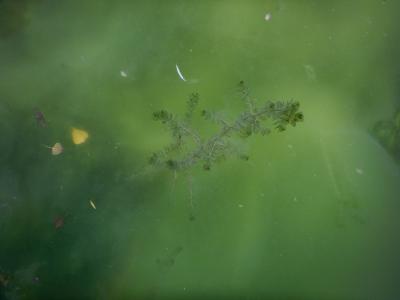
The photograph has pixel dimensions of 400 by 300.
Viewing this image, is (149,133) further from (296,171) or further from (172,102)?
(296,171)

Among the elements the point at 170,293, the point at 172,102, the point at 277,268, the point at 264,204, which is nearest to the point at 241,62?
the point at 172,102

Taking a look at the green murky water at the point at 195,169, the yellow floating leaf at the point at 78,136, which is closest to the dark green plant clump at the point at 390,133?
the green murky water at the point at 195,169

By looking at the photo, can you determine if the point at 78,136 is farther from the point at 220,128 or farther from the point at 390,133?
the point at 390,133

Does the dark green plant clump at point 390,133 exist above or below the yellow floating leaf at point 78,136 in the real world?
above

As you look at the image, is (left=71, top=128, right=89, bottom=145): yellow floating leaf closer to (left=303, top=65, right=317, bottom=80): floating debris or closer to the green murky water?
the green murky water

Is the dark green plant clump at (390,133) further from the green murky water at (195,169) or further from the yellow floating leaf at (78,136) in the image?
the yellow floating leaf at (78,136)

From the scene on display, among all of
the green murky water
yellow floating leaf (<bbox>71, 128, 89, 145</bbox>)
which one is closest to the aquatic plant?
the green murky water
